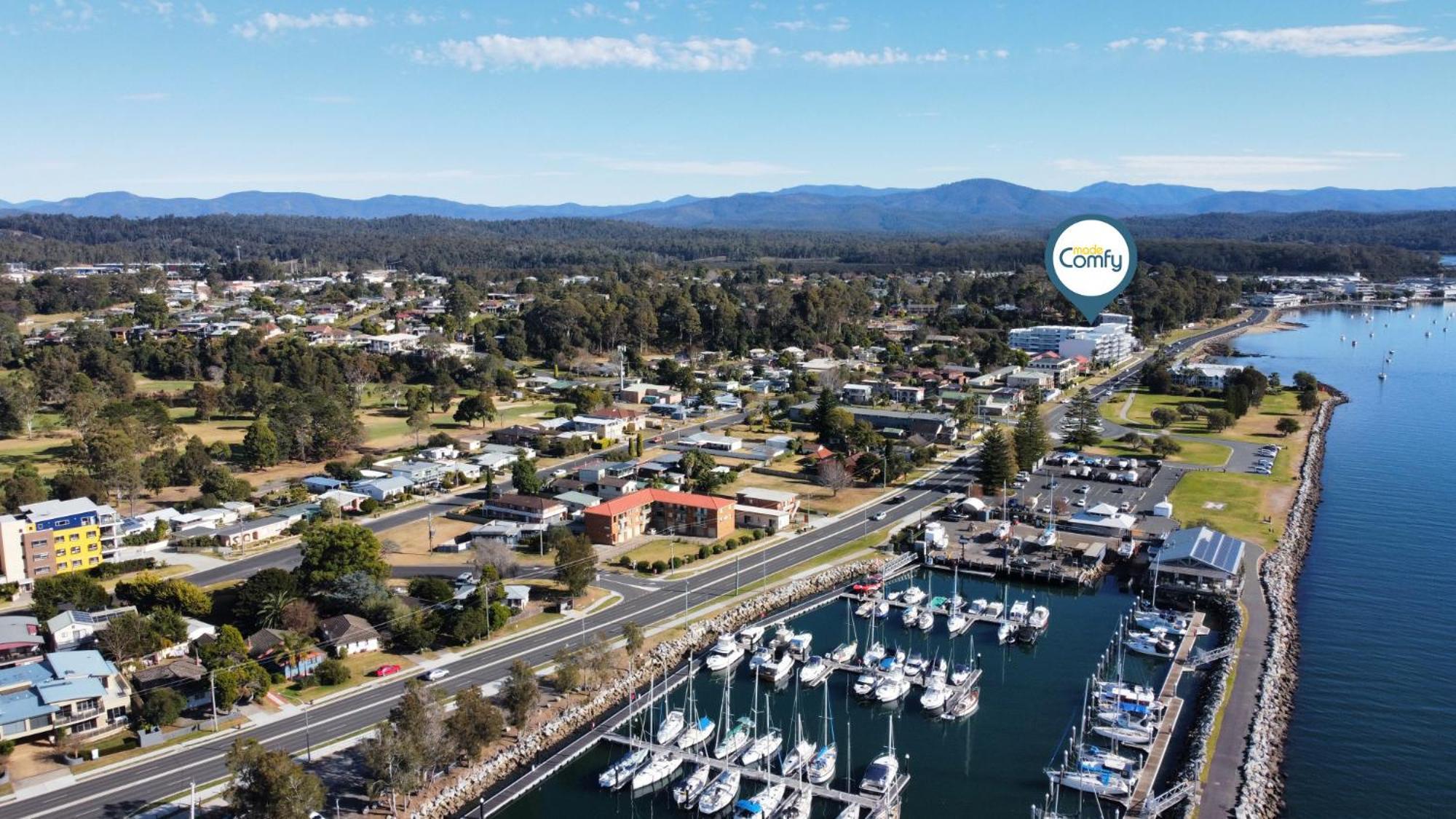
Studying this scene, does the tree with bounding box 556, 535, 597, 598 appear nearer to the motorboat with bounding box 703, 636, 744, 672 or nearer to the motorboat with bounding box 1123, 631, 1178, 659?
the motorboat with bounding box 703, 636, 744, 672

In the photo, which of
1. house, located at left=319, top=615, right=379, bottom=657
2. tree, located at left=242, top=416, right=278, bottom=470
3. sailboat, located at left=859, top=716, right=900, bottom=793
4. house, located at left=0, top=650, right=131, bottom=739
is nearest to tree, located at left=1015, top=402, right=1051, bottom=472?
sailboat, located at left=859, top=716, right=900, bottom=793

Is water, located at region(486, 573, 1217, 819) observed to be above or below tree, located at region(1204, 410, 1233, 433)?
below

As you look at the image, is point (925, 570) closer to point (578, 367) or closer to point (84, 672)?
point (84, 672)

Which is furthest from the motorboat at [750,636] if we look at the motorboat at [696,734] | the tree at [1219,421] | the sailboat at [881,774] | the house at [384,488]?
the tree at [1219,421]

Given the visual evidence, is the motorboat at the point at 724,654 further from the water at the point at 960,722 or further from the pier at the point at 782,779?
the pier at the point at 782,779

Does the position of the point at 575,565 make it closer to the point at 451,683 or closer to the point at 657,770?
the point at 451,683

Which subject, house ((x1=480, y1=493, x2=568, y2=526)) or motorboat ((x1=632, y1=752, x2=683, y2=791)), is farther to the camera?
house ((x1=480, y1=493, x2=568, y2=526))

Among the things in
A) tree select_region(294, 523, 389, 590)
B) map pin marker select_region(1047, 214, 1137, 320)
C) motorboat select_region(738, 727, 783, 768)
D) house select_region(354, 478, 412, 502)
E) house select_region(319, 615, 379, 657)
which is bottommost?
motorboat select_region(738, 727, 783, 768)
